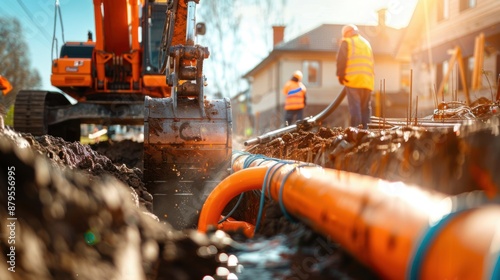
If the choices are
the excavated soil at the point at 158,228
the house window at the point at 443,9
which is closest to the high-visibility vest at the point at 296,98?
the house window at the point at 443,9

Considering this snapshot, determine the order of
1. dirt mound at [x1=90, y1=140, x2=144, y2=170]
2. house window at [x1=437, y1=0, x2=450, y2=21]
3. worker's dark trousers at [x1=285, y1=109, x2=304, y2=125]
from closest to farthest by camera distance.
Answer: dirt mound at [x1=90, y1=140, x2=144, y2=170], worker's dark trousers at [x1=285, y1=109, x2=304, y2=125], house window at [x1=437, y1=0, x2=450, y2=21]

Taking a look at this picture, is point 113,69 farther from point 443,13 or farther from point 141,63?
point 443,13

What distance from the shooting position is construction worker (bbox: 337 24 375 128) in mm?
8992

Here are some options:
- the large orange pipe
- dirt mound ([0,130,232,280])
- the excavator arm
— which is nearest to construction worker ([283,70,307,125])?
the excavator arm

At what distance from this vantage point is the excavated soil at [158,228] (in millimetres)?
1773

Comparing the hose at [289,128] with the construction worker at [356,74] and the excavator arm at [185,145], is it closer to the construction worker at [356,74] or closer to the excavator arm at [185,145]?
the construction worker at [356,74]

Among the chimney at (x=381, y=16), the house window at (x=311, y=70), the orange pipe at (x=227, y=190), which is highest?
the chimney at (x=381, y=16)

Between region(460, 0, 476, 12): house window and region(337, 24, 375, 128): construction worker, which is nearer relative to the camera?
region(337, 24, 375, 128): construction worker

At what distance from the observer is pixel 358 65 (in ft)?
29.5

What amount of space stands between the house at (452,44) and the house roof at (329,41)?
661 centimetres

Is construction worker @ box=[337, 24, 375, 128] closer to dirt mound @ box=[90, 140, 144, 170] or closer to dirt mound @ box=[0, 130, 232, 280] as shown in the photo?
dirt mound @ box=[90, 140, 144, 170]

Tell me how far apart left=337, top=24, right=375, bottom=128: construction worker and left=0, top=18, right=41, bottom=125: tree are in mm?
21417

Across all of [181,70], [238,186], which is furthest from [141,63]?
[238,186]

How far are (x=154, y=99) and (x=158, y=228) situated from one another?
3193 millimetres
